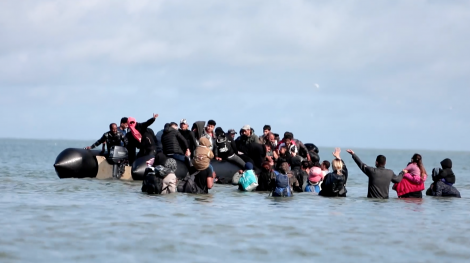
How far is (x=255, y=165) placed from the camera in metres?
22.7

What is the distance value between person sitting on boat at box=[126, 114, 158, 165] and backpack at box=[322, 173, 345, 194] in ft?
19.2

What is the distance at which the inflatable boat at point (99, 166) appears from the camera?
22688 mm

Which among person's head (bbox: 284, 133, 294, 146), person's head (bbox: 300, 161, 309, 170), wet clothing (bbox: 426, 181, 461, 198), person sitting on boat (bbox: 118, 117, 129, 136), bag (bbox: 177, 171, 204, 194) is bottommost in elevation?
bag (bbox: 177, 171, 204, 194)

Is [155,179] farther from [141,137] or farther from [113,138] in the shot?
[113,138]

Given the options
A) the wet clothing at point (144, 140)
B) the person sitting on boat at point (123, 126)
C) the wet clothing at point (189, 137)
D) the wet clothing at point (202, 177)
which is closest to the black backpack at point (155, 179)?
the wet clothing at point (202, 177)

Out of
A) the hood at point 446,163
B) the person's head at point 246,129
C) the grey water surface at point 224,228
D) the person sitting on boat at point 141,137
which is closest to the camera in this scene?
the grey water surface at point 224,228

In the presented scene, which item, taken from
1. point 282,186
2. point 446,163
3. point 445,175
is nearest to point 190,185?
point 282,186

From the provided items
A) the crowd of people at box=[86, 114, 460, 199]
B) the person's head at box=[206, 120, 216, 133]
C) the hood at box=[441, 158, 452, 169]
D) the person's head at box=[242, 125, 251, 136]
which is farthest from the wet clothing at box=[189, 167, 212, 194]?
the hood at box=[441, 158, 452, 169]

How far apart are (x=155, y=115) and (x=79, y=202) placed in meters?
5.85

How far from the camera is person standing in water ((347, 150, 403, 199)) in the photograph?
17125 mm

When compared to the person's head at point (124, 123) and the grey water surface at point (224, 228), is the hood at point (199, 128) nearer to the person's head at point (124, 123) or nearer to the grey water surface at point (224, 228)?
the person's head at point (124, 123)

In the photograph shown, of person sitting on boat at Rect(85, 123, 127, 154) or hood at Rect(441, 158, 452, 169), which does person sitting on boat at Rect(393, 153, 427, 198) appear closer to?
hood at Rect(441, 158, 452, 169)

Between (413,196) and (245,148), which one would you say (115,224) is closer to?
(413,196)

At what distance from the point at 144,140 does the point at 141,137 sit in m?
0.32
